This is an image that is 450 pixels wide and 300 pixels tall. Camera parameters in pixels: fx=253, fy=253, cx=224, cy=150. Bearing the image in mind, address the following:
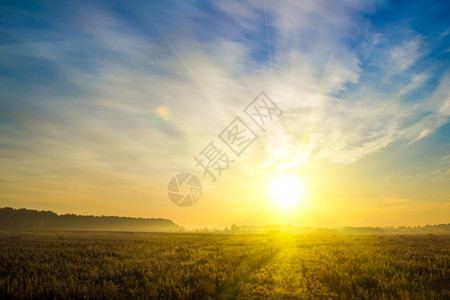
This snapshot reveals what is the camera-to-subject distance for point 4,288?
8.25 m

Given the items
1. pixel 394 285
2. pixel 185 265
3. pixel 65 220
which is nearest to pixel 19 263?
pixel 185 265

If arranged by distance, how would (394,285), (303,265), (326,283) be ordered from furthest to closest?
(303,265)
(326,283)
(394,285)

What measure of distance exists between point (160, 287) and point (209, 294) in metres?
1.72

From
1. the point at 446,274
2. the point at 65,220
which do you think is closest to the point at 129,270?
the point at 446,274

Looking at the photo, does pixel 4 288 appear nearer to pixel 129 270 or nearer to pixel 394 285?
pixel 129 270

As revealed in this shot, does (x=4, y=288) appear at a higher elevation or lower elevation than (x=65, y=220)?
higher

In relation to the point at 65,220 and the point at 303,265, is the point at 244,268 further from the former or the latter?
the point at 65,220

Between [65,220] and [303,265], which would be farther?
[65,220]

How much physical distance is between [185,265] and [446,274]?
39.3 ft

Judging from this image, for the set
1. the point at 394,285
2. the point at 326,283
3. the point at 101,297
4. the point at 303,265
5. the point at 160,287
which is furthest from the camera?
the point at 303,265

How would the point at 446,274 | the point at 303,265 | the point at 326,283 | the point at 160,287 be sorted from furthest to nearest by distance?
the point at 303,265 < the point at 446,274 < the point at 326,283 < the point at 160,287

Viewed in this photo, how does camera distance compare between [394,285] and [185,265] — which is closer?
[394,285]

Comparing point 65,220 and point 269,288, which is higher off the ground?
point 269,288

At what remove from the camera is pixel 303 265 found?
1418 centimetres
